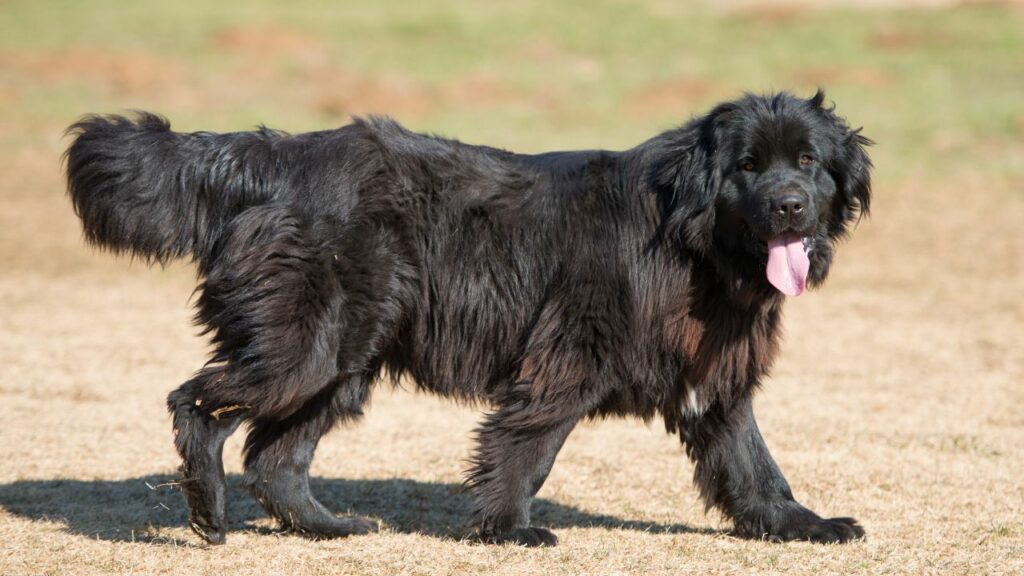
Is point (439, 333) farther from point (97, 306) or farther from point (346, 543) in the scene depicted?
point (97, 306)

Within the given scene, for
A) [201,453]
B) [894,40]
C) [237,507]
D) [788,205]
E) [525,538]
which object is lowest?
[237,507]

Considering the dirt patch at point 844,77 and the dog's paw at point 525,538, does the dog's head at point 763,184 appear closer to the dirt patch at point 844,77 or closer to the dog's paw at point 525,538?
the dog's paw at point 525,538

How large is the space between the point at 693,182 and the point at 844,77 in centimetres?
2066

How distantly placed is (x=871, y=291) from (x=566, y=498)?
7.90 m

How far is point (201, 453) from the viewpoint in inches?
222

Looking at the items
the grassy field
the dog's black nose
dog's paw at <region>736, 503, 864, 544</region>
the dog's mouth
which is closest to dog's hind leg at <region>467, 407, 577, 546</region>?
the grassy field

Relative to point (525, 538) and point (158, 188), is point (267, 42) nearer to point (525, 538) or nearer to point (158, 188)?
point (158, 188)

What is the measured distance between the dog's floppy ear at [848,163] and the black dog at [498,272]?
0.4 inches

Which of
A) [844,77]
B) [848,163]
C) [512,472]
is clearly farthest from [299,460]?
[844,77]

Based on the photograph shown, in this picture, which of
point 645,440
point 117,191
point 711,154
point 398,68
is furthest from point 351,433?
point 398,68

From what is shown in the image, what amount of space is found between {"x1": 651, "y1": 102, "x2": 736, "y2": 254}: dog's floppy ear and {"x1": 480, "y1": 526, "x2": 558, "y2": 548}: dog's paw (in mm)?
1547

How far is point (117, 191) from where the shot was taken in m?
5.89

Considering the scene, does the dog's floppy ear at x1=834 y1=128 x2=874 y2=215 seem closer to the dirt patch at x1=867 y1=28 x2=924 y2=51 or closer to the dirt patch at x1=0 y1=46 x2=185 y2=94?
the dirt patch at x1=0 y1=46 x2=185 y2=94

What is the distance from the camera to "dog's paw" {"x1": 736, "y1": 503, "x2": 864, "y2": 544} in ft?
19.4
